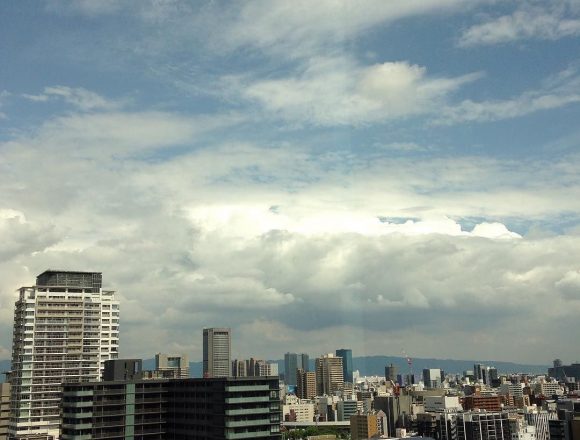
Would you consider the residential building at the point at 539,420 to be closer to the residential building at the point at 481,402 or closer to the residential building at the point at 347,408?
the residential building at the point at 481,402

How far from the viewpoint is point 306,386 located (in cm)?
18738

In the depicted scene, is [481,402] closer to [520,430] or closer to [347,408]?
[520,430]

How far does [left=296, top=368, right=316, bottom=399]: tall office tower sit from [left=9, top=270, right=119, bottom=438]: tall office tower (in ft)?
403

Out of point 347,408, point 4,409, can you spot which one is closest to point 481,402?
point 347,408

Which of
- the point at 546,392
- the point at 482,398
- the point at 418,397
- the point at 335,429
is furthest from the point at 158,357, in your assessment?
the point at 546,392

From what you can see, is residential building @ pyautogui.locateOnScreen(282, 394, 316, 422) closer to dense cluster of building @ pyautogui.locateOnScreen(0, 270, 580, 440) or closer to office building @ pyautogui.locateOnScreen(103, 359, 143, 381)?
dense cluster of building @ pyautogui.locateOnScreen(0, 270, 580, 440)

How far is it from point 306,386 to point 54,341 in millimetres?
128915

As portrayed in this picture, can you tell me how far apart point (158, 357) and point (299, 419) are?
128ft

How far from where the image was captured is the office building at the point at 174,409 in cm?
4181

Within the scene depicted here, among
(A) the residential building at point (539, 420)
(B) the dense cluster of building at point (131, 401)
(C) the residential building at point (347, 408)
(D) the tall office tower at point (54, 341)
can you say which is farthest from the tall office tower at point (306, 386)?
(D) the tall office tower at point (54, 341)

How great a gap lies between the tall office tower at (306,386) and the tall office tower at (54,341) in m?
123

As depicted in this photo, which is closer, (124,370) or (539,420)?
(124,370)

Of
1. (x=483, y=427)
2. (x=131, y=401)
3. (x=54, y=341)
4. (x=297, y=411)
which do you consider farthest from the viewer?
(x=297, y=411)

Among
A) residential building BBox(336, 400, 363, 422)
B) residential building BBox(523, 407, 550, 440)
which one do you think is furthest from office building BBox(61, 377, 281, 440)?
residential building BBox(336, 400, 363, 422)
